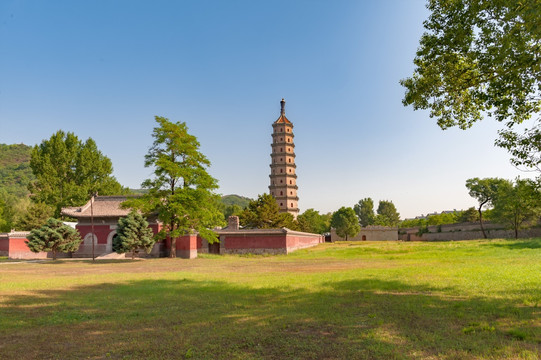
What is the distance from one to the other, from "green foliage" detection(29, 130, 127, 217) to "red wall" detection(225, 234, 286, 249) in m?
22.6

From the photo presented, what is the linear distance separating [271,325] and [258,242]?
25.6 metres

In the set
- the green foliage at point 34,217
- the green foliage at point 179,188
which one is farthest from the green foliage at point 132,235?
the green foliage at point 34,217

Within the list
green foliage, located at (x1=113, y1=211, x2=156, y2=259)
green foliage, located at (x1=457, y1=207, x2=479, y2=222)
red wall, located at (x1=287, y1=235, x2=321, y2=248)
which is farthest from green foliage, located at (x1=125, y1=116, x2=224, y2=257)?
green foliage, located at (x1=457, y1=207, x2=479, y2=222)

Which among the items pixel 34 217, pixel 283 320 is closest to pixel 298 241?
pixel 34 217

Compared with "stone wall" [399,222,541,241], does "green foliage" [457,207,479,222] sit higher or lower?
higher

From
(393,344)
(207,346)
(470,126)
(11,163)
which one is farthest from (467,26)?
(11,163)

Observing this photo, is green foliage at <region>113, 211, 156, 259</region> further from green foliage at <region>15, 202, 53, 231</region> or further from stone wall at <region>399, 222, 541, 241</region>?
stone wall at <region>399, 222, 541, 241</region>

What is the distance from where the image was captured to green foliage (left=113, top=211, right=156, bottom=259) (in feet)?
86.6

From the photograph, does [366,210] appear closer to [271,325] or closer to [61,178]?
[61,178]

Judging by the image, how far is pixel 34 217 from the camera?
123 ft

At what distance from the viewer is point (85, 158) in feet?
148

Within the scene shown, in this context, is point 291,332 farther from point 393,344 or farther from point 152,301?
point 152,301

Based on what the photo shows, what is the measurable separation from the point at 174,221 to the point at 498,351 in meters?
24.8

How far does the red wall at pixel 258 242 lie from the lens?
3206cm
